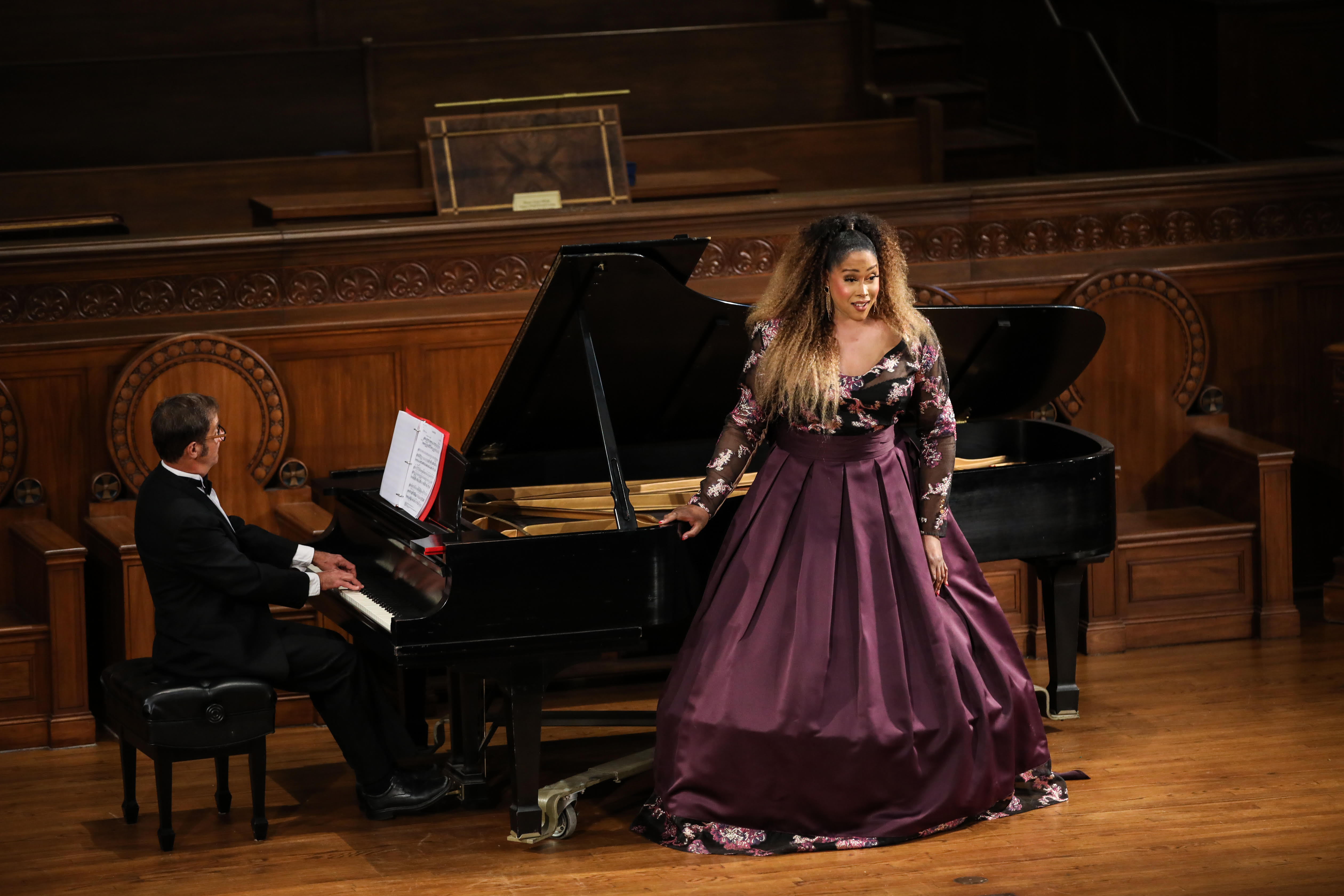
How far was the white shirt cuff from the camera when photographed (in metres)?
4.18

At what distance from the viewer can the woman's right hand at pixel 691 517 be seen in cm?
396

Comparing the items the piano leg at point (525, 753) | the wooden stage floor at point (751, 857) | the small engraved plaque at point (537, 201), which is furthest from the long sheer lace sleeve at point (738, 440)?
the small engraved plaque at point (537, 201)

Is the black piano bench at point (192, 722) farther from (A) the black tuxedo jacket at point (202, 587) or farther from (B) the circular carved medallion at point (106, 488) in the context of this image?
(B) the circular carved medallion at point (106, 488)

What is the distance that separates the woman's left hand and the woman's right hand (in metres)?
0.53

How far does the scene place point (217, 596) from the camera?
400cm

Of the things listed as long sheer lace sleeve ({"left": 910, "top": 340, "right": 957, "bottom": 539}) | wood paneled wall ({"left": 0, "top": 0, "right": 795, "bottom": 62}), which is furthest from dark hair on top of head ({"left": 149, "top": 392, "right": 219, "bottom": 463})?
wood paneled wall ({"left": 0, "top": 0, "right": 795, "bottom": 62})

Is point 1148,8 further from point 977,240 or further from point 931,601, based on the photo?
point 931,601

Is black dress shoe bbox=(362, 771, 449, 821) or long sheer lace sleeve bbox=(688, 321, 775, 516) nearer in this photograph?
long sheer lace sleeve bbox=(688, 321, 775, 516)

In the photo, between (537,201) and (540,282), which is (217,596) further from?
(537,201)

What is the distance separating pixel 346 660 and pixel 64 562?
115cm

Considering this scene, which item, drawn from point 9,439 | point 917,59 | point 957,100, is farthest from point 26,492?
point 917,59

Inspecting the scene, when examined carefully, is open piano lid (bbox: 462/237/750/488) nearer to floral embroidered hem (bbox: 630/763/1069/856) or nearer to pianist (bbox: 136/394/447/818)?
pianist (bbox: 136/394/447/818)

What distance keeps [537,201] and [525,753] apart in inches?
94.5

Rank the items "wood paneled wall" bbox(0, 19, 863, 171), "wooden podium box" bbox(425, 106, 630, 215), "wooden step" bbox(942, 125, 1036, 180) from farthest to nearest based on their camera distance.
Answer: "wooden step" bbox(942, 125, 1036, 180), "wood paneled wall" bbox(0, 19, 863, 171), "wooden podium box" bbox(425, 106, 630, 215)
